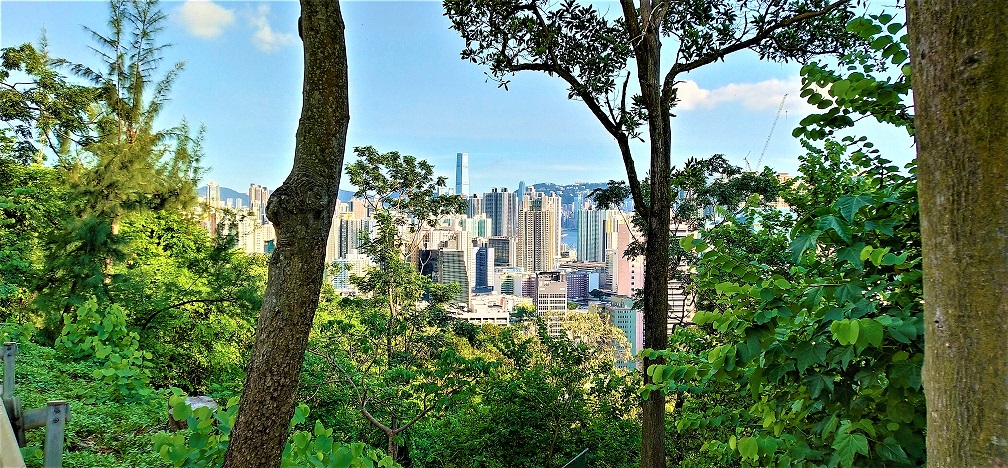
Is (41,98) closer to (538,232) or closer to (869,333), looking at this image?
(869,333)

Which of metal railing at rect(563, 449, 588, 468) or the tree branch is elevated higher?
the tree branch

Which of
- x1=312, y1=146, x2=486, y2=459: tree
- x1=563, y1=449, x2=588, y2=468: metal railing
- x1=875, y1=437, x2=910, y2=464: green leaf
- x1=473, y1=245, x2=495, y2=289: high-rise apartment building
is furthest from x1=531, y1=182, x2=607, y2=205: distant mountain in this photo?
x1=875, y1=437, x2=910, y2=464: green leaf

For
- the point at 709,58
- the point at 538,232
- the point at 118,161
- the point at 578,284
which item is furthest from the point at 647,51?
the point at 538,232

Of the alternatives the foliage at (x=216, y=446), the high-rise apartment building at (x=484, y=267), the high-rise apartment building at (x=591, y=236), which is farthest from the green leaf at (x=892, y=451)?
the high-rise apartment building at (x=484, y=267)

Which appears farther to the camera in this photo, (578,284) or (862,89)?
(578,284)

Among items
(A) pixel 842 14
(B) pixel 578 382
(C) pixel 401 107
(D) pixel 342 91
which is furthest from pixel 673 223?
(C) pixel 401 107

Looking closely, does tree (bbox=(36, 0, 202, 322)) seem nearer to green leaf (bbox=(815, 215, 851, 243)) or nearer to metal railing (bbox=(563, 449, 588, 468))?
metal railing (bbox=(563, 449, 588, 468))

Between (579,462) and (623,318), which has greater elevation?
(623,318)
